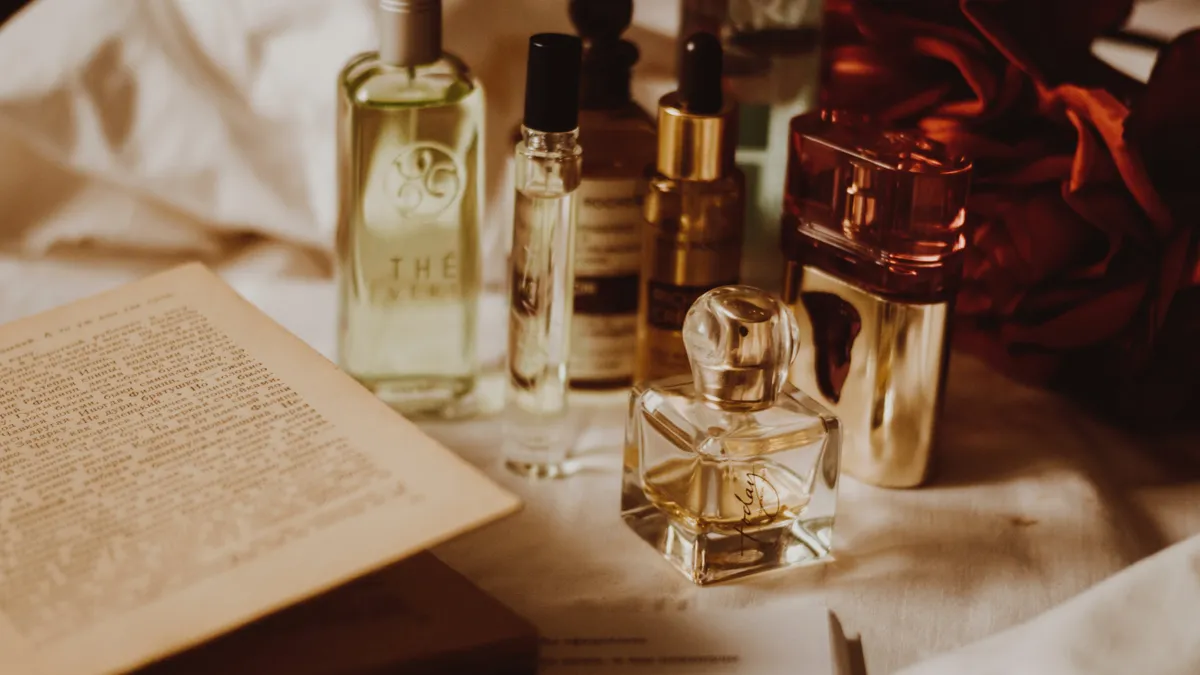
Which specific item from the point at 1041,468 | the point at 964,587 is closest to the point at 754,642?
the point at 964,587

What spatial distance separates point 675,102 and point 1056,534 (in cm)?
27

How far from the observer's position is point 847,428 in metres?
0.69

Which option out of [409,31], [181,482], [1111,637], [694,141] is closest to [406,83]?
[409,31]

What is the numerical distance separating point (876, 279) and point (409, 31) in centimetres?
25

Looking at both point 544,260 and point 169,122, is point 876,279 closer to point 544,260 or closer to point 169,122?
point 544,260

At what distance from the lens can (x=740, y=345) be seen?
0.58 m

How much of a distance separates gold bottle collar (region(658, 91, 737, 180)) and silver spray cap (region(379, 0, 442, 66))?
11 cm

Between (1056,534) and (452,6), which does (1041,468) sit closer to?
(1056,534)

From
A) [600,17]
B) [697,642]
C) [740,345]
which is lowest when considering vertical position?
[697,642]

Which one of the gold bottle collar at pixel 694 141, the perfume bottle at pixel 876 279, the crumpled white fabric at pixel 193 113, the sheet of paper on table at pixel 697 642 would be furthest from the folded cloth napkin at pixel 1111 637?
the crumpled white fabric at pixel 193 113

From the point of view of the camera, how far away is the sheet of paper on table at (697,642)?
0.54 m

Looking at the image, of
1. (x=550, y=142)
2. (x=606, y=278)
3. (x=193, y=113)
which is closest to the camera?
(x=550, y=142)

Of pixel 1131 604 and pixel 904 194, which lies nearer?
pixel 1131 604

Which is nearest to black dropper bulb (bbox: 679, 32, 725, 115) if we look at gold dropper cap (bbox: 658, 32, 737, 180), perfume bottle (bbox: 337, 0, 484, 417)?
gold dropper cap (bbox: 658, 32, 737, 180)
